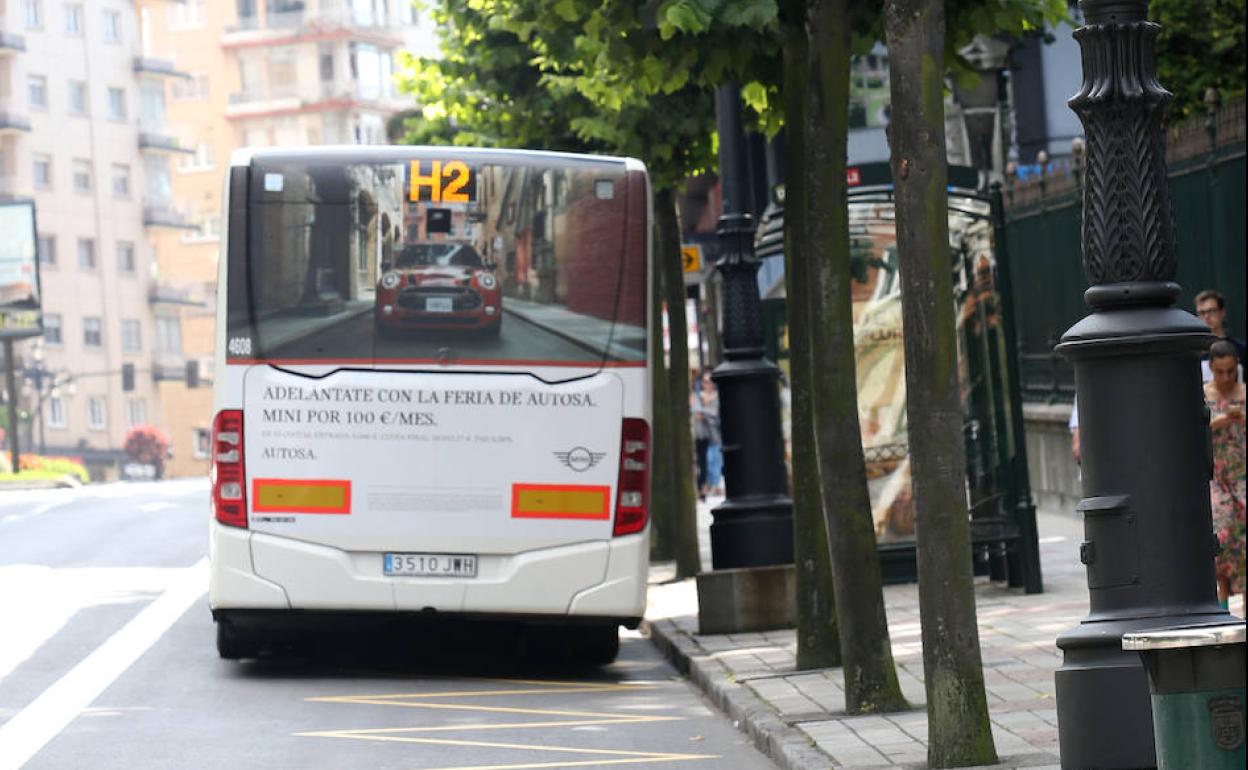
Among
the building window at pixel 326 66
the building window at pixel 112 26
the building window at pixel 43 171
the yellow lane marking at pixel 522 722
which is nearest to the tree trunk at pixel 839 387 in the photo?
the yellow lane marking at pixel 522 722

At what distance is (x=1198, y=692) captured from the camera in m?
5.47

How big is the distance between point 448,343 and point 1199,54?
13745 millimetres

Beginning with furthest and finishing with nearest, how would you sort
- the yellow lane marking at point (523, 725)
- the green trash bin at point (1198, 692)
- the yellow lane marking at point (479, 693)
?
the yellow lane marking at point (479, 693)
the yellow lane marking at point (523, 725)
the green trash bin at point (1198, 692)

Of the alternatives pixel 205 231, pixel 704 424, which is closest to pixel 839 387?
pixel 704 424

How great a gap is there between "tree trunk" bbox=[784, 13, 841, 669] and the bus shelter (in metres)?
3.23

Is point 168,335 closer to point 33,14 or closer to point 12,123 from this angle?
point 12,123

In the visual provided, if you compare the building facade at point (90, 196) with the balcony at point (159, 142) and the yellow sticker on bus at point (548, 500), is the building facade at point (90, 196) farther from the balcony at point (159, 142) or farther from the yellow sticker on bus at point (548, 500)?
the yellow sticker on bus at point (548, 500)

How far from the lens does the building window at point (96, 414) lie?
113625 millimetres

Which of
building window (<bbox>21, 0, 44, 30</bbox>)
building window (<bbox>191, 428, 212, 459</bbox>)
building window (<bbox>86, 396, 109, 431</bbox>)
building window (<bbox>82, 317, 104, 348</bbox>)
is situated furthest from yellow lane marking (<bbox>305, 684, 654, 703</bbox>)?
building window (<bbox>191, 428, 212, 459</bbox>)

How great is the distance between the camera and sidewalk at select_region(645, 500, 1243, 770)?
969 centimetres

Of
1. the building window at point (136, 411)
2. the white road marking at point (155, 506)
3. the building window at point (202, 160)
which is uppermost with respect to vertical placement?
the building window at point (202, 160)

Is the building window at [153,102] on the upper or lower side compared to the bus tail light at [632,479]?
upper

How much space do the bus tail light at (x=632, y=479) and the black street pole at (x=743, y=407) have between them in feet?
9.60

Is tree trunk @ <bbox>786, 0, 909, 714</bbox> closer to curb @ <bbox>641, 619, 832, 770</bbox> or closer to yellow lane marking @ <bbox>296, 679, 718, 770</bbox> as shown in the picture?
curb @ <bbox>641, 619, 832, 770</bbox>
